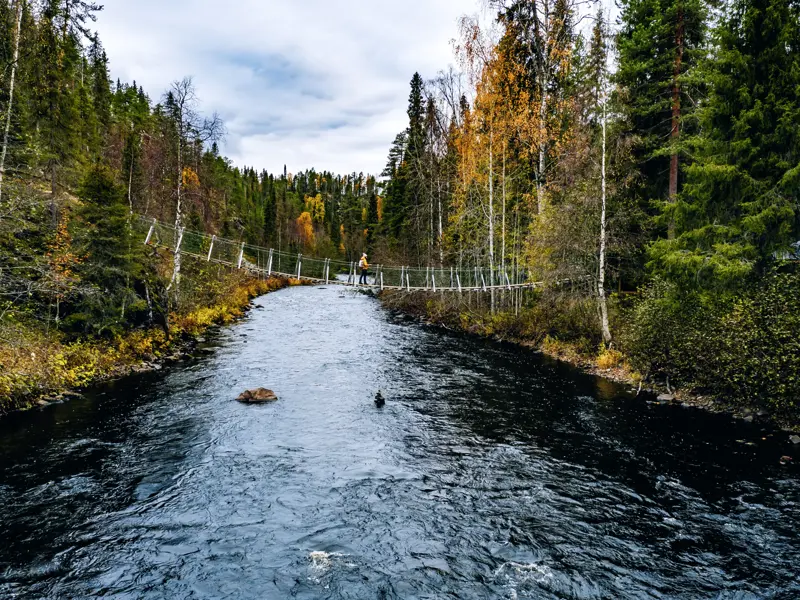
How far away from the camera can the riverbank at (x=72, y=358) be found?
35.2 ft

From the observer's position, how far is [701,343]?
38.6 ft

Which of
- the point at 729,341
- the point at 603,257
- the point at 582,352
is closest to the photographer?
the point at 729,341

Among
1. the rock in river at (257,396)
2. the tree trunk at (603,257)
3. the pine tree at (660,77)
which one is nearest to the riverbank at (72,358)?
the rock in river at (257,396)

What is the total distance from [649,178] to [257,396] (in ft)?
53.0

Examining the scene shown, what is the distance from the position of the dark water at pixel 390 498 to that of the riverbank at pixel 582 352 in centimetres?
79

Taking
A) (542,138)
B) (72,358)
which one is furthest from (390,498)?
(542,138)

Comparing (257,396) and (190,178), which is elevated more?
(190,178)

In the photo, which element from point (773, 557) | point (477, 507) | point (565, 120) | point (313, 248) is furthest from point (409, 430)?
point (313, 248)

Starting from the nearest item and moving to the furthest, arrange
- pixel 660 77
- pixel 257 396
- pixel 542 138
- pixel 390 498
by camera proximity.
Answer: pixel 390 498, pixel 257 396, pixel 660 77, pixel 542 138

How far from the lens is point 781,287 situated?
10258mm

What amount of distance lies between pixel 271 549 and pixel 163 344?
42.4 feet

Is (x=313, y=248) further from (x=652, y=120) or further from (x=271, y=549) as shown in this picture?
(x=271, y=549)

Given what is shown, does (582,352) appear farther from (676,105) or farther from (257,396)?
(257,396)

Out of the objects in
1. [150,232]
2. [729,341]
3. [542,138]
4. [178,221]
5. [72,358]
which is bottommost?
[72,358]
